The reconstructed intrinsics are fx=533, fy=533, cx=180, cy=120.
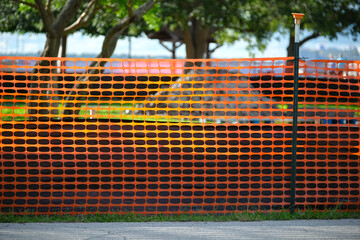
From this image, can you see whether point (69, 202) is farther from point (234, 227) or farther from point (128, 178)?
point (234, 227)

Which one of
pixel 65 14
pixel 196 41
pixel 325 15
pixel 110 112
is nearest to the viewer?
pixel 65 14

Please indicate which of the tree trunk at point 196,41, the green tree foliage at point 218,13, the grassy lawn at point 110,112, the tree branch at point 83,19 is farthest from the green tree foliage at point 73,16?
the tree trunk at point 196,41

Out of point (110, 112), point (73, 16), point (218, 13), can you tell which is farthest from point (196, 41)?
point (110, 112)

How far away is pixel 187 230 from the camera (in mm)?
5922

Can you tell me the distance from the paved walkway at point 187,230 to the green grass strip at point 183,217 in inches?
6.8

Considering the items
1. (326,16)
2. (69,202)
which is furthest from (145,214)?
(326,16)

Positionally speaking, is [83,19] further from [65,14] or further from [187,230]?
[187,230]

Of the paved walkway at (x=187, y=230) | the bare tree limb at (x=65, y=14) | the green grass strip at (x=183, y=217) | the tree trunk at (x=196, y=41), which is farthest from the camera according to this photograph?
the tree trunk at (x=196, y=41)

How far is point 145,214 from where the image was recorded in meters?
6.73

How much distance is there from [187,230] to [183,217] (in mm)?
573

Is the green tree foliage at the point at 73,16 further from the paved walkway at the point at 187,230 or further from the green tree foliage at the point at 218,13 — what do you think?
the paved walkway at the point at 187,230

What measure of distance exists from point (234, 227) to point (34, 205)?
2.58m

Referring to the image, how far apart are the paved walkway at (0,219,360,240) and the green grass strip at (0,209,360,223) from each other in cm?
17

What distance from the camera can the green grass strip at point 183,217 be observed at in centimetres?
643
